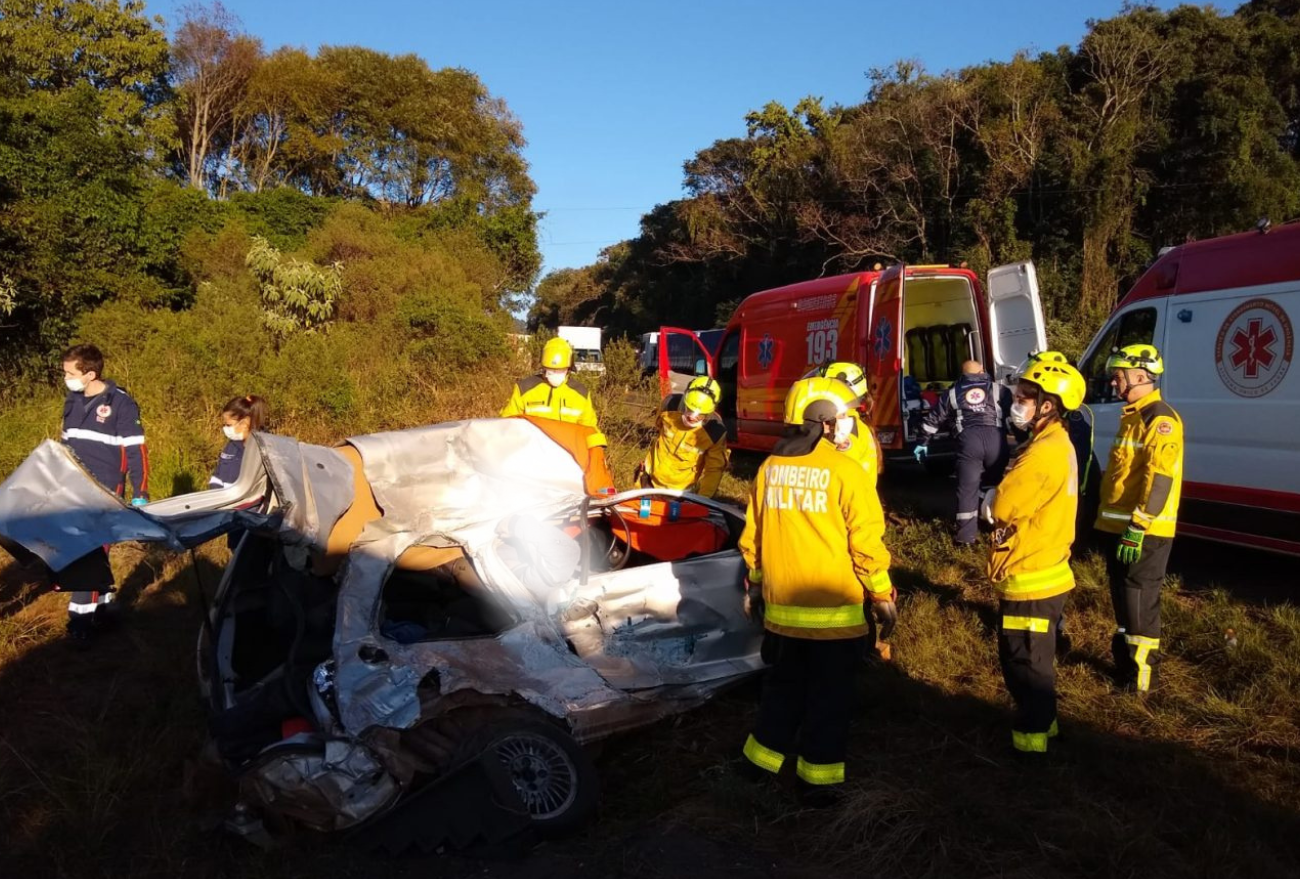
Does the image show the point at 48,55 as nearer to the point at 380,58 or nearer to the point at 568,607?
the point at 380,58

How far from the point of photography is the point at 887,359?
871 cm

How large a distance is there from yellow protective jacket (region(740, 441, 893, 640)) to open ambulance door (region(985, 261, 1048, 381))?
599cm

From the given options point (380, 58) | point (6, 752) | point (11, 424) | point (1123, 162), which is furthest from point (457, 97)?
point (6, 752)

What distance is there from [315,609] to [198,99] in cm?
3192

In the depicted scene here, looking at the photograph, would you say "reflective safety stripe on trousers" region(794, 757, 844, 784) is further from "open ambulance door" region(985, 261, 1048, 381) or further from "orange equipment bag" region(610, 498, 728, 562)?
"open ambulance door" region(985, 261, 1048, 381)

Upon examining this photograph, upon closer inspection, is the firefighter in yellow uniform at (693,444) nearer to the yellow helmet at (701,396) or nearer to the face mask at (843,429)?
the yellow helmet at (701,396)

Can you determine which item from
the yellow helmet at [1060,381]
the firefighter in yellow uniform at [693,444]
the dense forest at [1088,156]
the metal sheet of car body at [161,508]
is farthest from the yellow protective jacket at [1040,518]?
the dense forest at [1088,156]

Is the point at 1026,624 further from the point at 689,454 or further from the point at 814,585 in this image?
the point at 689,454

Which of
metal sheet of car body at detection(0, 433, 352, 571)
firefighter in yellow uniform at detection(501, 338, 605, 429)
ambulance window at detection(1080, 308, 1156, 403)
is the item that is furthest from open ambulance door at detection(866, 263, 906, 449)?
metal sheet of car body at detection(0, 433, 352, 571)

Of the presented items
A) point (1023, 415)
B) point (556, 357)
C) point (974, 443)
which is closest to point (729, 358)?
point (974, 443)

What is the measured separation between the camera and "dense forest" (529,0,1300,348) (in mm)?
18562

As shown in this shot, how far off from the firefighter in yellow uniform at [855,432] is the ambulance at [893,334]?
317 centimetres

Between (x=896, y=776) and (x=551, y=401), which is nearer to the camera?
(x=896, y=776)

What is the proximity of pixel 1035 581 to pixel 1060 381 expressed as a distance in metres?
0.88
